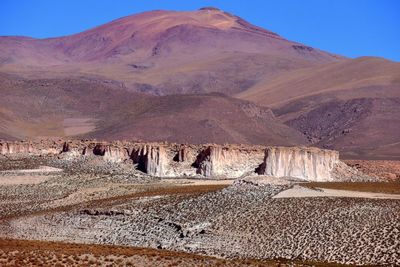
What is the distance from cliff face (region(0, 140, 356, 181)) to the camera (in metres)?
68.7

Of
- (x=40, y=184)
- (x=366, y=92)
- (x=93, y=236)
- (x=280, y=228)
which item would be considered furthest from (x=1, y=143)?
(x=366, y=92)

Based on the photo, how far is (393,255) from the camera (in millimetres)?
34375

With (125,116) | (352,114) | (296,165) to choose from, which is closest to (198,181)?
(296,165)

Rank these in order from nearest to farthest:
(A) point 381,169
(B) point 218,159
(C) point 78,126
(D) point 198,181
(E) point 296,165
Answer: (D) point 198,181 → (E) point 296,165 → (B) point 218,159 → (A) point 381,169 → (C) point 78,126

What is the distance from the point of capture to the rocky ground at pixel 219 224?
3578 centimetres

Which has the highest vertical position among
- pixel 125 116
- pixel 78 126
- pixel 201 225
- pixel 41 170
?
pixel 125 116

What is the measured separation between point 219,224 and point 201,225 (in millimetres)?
866

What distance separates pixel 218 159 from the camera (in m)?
72.6

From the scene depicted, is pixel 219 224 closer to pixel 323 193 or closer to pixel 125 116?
pixel 323 193

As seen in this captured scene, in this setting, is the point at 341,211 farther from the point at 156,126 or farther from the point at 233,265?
the point at 156,126

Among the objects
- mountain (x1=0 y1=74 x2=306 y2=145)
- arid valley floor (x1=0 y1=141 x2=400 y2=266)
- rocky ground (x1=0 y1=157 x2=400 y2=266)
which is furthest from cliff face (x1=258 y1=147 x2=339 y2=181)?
mountain (x1=0 y1=74 x2=306 y2=145)

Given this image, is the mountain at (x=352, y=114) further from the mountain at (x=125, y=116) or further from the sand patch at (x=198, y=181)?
the sand patch at (x=198, y=181)

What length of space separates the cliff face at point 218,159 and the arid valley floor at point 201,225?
974 cm

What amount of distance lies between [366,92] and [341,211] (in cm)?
14388
